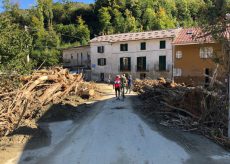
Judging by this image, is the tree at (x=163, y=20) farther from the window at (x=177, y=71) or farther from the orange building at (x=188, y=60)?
the window at (x=177, y=71)

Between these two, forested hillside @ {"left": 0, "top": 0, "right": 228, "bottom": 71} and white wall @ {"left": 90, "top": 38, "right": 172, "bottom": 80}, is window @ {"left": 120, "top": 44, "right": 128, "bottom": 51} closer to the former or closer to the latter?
white wall @ {"left": 90, "top": 38, "right": 172, "bottom": 80}

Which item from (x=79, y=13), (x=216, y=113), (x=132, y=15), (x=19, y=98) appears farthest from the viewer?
(x=79, y=13)

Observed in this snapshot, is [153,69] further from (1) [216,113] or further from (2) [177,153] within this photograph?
(2) [177,153]

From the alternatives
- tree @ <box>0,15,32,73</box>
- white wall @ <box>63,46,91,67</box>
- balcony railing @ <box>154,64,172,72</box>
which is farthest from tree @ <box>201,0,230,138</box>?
white wall @ <box>63,46,91,67</box>

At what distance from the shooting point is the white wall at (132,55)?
5222 centimetres

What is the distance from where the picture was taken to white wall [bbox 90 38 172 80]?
5222cm

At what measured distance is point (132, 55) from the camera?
182 ft

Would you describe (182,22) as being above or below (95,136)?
above

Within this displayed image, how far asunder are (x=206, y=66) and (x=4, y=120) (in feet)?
115

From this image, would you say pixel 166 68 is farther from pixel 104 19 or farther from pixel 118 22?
pixel 104 19

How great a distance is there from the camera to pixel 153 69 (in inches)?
2109

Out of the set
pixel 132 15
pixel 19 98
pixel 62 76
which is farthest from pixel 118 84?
pixel 132 15

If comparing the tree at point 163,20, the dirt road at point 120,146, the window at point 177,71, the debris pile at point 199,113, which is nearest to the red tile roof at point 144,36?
the window at point 177,71

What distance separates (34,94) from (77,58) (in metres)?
48.7
